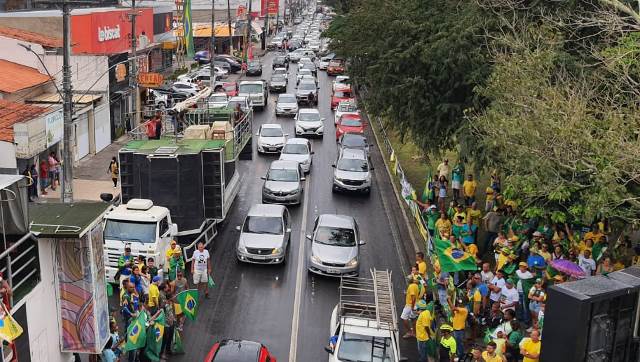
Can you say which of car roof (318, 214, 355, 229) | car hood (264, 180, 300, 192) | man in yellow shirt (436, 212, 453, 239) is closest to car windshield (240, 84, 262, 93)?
car hood (264, 180, 300, 192)

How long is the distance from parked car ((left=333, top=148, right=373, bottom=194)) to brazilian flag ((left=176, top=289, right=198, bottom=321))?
13691 millimetres

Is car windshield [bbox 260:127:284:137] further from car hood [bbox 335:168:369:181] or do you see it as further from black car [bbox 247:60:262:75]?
black car [bbox 247:60:262:75]

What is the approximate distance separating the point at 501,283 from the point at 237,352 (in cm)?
629

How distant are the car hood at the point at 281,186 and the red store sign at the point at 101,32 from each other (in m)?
14.1

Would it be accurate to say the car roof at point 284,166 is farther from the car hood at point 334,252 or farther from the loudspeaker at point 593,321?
the loudspeaker at point 593,321

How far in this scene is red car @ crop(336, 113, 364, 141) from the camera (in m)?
38.7

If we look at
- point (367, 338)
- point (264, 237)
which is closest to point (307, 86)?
point (264, 237)

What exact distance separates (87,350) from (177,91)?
39.4 metres

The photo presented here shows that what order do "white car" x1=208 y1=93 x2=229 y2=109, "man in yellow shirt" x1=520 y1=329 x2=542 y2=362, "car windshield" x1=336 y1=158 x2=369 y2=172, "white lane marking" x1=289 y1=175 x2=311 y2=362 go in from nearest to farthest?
"man in yellow shirt" x1=520 y1=329 x2=542 y2=362 → "white lane marking" x1=289 y1=175 x2=311 y2=362 → "car windshield" x1=336 y1=158 x2=369 y2=172 → "white car" x1=208 y1=93 x2=229 y2=109

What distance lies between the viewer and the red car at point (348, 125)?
127ft

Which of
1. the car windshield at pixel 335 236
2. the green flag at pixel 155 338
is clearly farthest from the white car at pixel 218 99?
the green flag at pixel 155 338

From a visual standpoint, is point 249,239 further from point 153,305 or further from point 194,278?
point 153,305

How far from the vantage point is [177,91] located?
165 ft

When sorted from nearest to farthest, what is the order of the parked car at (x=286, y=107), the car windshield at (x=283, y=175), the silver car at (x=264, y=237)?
the silver car at (x=264, y=237)
the car windshield at (x=283, y=175)
the parked car at (x=286, y=107)
